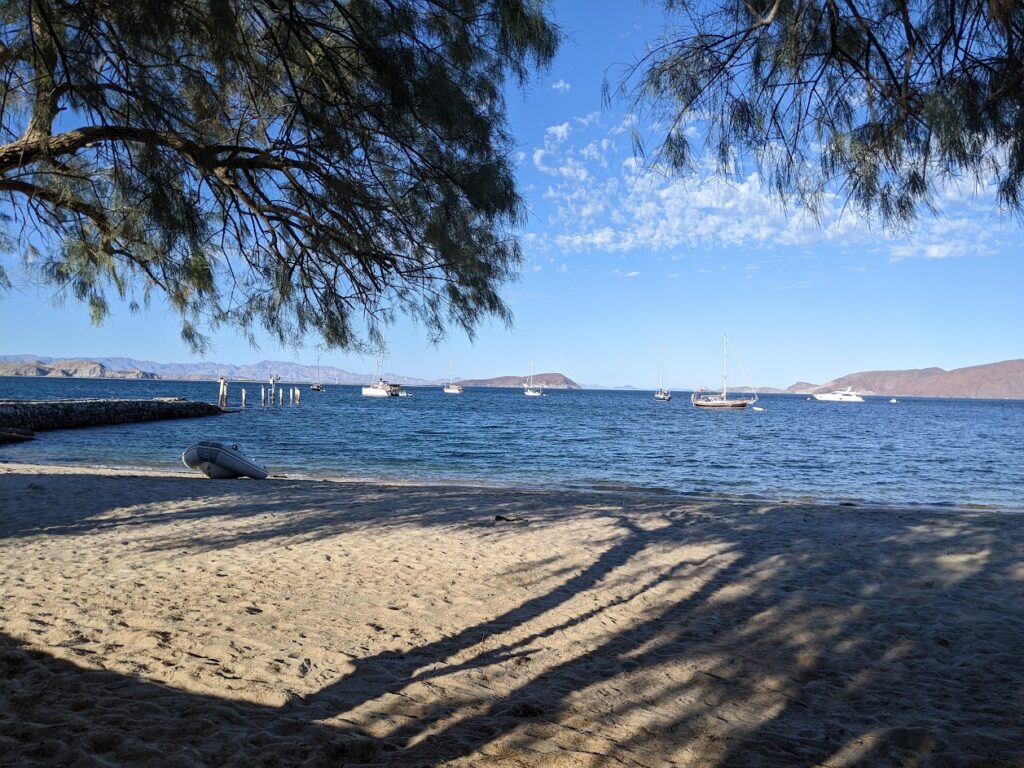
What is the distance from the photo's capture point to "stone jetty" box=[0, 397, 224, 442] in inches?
981

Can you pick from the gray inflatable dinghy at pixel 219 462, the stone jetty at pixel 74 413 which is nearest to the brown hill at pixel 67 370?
the stone jetty at pixel 74 413

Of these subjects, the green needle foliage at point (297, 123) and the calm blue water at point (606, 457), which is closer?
the green needle foliage at point (297, 123)

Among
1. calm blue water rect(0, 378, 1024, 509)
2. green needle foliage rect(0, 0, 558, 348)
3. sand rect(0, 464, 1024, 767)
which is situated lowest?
calm blue water rect(0, 378, 1024, 509)

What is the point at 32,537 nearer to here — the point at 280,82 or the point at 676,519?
the point at 280,82

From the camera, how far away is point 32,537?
639 centimetres

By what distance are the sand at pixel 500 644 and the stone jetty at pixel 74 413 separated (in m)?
21.0

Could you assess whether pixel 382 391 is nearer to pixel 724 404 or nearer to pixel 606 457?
pixel 724 404

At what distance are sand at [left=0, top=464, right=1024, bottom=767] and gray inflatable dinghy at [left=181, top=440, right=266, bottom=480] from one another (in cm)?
482

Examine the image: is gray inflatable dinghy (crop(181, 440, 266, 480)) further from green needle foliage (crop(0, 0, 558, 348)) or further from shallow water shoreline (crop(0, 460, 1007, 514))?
green needle foliage (crop(0, 0, 558, 348))

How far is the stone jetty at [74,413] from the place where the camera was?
24922 mm

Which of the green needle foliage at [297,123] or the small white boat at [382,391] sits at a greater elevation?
the green needle foliage at [297,123]

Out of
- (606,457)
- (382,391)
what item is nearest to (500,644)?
(606,457)

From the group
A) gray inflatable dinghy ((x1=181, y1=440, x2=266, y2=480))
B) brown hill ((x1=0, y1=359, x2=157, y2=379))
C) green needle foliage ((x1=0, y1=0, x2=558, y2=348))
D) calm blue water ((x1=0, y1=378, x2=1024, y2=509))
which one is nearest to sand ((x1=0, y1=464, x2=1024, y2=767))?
green needle foliage ((x1=0, y1=0, x2=558, y2=348))

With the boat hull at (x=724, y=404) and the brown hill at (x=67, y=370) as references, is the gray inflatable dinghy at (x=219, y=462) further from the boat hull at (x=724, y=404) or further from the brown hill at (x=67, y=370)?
the brown hill at (x=67, y=370)
